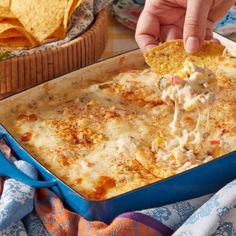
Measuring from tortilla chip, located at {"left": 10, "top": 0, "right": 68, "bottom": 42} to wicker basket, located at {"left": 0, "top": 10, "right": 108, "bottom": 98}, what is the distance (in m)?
0.11

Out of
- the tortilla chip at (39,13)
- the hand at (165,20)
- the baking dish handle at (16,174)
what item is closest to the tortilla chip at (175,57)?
the hand at (165,20)

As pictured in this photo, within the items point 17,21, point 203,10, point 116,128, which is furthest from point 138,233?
point 17,21

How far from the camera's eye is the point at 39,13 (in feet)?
7.70

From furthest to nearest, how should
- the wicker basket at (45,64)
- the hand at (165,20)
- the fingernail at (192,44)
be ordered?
the hand at (165,20) < the wicker basket at (45,64) < the fingernail at (192,44)

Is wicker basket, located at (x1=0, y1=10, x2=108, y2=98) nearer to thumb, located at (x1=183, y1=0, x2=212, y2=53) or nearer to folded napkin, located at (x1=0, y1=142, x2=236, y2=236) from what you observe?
thumb, located at (x1=183, y1=0, x2=212, y2=53)

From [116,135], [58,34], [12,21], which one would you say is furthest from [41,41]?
[116,135]

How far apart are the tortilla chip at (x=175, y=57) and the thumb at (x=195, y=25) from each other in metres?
0.03

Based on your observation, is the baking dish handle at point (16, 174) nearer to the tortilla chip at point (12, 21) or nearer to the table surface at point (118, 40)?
the tortilla chip at point (12, 21)

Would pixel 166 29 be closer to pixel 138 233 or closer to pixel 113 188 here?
pixel 113 188

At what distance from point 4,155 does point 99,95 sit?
0.42 meters

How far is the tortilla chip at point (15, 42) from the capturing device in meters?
2.21

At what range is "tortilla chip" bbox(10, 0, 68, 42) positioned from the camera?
228cm

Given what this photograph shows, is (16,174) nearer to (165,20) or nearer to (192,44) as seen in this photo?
(192,44)

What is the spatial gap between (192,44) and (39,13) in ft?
2.24
